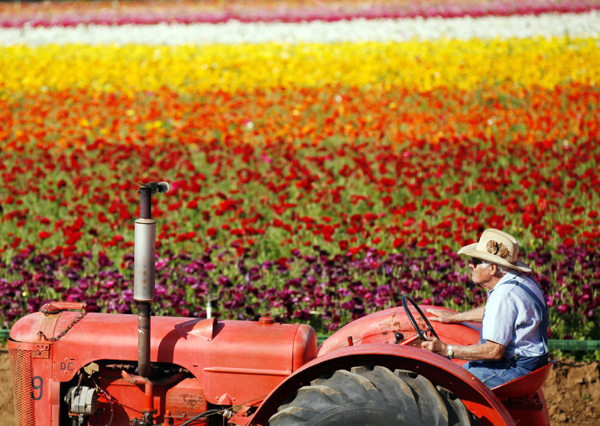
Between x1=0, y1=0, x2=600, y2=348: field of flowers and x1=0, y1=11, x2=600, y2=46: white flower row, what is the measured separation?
0.08 metres

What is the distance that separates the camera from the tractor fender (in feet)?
8.86

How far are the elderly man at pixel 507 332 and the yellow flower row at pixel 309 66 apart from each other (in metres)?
7.84

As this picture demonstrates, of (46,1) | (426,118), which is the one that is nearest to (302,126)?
(426,118)

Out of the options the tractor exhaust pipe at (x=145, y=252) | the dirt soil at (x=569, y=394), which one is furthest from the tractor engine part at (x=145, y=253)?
the dirt soil at (x=569, y=394)

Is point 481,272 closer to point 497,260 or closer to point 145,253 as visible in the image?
point 497,260

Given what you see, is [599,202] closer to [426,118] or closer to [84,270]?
[426,118]

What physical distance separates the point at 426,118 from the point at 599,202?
3077 mm

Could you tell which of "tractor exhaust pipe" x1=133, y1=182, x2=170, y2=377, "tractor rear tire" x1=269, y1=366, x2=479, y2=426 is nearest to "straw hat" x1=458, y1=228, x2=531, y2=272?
"tractor rear tire" x1=269, y1=366, x2=479, y2=426

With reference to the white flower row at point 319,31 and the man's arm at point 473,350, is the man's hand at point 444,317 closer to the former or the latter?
the man's arm at point 473,350

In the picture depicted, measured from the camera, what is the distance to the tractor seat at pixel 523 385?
2916 millimetres

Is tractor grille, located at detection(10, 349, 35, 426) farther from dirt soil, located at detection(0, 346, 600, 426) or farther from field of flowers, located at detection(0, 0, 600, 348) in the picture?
field of flowers, located at detection(0, 0, 600, 348)

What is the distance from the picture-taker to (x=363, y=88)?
10945mm

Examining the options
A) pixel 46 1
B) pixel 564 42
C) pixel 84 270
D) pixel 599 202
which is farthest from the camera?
pixel 46 1

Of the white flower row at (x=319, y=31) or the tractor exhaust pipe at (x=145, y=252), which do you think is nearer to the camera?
the tractor exhaust pipe at (x=145, y=252)
